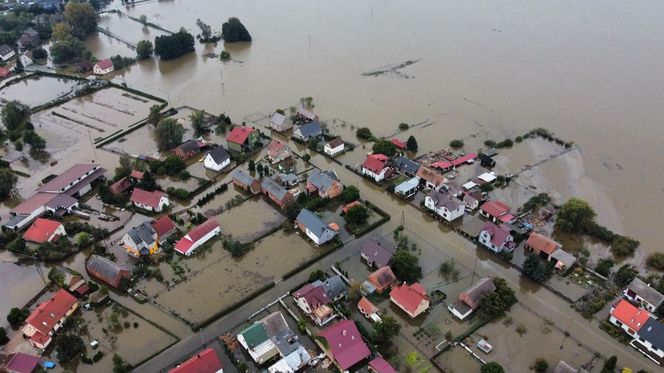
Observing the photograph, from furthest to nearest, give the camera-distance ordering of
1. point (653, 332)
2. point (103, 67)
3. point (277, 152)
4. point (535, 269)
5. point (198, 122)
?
point (103, 67) < point (198, 122) < point (277, 152) < point (535, 269) < point (653, 332)

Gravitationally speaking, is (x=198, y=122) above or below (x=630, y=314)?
above

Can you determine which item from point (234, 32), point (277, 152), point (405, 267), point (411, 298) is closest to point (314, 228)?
point (405, 267)

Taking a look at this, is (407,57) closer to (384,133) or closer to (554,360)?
(384,133)

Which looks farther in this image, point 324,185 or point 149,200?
point 324,185

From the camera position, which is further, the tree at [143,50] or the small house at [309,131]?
the tree at [143,50]

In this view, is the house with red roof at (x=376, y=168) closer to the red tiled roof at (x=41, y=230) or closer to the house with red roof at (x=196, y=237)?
the house with red roof at (x=196, y=237)

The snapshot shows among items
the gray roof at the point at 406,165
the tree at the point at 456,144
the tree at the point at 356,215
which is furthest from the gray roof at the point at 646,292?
the tree at the point at 456,144

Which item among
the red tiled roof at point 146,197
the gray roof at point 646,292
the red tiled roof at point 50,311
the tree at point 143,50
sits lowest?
the red tiled roof at point 50,311

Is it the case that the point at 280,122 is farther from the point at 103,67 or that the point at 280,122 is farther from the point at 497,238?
the point at 103,67
